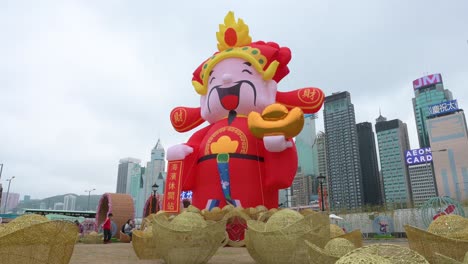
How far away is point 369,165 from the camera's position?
70.2 meters

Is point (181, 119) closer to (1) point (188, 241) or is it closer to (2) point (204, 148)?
(2) point (204, 148)

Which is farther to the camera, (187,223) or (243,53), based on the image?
(243,53)

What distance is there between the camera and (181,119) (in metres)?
12.8

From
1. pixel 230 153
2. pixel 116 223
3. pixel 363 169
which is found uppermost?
pixel 363 169

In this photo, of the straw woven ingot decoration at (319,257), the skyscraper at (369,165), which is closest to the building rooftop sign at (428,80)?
the skyscraper at (369,165)

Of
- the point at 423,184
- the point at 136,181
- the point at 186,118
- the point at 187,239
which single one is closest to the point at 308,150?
the point at 423,184

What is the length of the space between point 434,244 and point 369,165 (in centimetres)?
7059

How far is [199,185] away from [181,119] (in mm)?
2947

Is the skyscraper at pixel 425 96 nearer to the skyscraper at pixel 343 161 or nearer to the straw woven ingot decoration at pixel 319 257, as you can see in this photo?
the skyscraper at pixel 343 161

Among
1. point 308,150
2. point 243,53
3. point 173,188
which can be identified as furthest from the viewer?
point 308,150

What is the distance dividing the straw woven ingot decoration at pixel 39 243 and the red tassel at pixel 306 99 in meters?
8.65

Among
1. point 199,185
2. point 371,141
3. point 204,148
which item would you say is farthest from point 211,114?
point 371,141

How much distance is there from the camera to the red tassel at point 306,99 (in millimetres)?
11367

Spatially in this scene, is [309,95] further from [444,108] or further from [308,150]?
[308,150]
